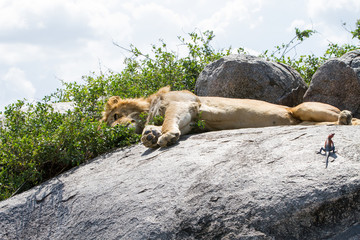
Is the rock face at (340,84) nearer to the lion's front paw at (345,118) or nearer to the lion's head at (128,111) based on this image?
the lion's front paw at (345,118)

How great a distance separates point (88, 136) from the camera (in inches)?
245

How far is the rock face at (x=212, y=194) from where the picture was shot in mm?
3594

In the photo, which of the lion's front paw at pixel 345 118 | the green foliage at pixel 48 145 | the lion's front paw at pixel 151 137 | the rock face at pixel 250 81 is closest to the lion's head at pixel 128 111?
the green foliage at pixel 48 145

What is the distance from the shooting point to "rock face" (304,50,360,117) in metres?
7.61

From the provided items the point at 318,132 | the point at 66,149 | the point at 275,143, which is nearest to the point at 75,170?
the point at 66,149

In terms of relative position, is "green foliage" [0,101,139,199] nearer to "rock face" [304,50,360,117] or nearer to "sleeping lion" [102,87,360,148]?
"sleeping lion" [102,87,360,148]

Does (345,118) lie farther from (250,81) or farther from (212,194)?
(212,194)

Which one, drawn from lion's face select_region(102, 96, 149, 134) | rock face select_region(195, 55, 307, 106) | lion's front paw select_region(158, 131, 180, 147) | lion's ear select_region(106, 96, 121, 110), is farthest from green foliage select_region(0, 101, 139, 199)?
rock face select_region(195, 55, 307, 106)

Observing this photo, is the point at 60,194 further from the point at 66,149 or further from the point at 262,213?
the point at 262,213

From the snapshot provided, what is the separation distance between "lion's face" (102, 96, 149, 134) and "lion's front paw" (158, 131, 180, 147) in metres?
1.50

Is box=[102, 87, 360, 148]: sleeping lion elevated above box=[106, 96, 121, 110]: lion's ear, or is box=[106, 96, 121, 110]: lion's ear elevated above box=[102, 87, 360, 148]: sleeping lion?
box=[106, 96, 121, 110]: lion's ear

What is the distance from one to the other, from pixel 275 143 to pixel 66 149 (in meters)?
3.03

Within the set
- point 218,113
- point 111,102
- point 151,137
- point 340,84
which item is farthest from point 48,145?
point 340,84

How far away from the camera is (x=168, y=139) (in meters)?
5.45
